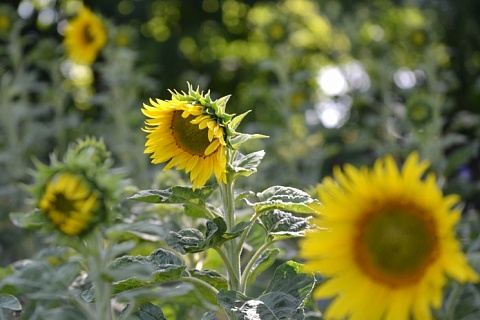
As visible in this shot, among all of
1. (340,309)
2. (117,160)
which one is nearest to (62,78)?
(117,160)

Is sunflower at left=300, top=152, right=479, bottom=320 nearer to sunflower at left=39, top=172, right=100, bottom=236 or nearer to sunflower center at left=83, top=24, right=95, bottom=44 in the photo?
sunflower at left=39, top=172, right=100, bottom=236

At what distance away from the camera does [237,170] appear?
1.09 meters

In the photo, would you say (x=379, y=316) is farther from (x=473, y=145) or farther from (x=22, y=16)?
(x=22, y=16)

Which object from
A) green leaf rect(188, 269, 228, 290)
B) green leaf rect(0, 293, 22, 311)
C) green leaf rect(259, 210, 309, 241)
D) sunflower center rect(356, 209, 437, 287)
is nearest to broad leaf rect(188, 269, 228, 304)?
green leaf rect(188, 269, 228, 290)

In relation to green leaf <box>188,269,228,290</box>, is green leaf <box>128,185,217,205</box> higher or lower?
higher

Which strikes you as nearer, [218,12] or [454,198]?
[454,198]

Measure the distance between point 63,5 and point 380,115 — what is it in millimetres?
1546

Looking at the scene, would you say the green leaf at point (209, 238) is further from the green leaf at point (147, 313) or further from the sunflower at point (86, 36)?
the sunflower at point (86, 36)

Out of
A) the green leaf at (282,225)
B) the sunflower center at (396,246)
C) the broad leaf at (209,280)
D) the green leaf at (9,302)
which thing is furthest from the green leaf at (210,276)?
the sunflower center at (396,246)

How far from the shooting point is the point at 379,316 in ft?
2.76

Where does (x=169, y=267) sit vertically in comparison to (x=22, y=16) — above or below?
above

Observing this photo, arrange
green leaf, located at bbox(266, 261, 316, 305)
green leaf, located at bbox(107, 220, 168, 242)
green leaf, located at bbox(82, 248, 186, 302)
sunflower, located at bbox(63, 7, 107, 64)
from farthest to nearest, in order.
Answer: sunflower, located at bbox(63, 7, 107, 64), green leaf, located at bbox(107, 220, 168, 242), green leaf, located at bbox(266, 261, 316, 305), green leaf, located at bbox(82, 248, 186, 302)

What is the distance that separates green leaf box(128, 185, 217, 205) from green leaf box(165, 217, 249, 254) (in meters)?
0.05

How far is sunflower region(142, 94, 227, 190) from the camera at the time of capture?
105 centimetres
